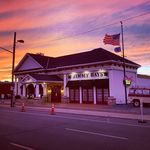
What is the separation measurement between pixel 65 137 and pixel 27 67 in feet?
130

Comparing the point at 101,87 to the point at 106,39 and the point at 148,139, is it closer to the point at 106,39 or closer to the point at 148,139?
the point at 106,39

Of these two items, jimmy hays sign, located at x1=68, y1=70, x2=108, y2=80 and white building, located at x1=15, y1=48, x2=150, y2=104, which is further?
Answer: jimmy hays sign, located at x1=68, y1=70, x2=108, y2=80

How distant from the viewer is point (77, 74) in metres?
40.4

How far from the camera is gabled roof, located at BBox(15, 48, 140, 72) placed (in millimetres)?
37953

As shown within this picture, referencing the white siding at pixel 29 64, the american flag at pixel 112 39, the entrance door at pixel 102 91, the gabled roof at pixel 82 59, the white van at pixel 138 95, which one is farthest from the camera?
the white siding at pixel 29 64

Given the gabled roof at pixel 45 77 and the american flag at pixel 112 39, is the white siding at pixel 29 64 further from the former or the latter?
the american flag at pixel 112 39

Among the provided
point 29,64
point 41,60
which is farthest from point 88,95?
point 29,64

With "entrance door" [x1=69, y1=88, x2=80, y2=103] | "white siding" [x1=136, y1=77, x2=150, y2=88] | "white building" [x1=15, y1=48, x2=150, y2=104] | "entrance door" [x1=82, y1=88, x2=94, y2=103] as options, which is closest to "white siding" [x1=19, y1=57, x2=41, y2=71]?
"white building" [x1=15, y1=48, x2=150, y2=104]

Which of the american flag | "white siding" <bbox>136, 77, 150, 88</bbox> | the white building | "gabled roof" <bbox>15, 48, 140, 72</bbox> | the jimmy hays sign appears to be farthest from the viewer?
"white siding" <bbox>136, 77, 150, 88</bbox>

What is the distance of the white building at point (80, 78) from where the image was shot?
3634 centimetres

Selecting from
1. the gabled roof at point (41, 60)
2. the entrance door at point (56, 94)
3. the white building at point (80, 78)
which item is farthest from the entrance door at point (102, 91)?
the gabled roof at point (41, 60)

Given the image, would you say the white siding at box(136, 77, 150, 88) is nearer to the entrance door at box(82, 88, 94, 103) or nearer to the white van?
the entrance door at box(82, 88, 94, 103)

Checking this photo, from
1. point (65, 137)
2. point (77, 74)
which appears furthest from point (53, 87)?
point (65, 137)

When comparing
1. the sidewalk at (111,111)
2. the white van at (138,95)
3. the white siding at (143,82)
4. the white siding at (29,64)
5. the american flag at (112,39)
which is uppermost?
the american flag at (112,39)
